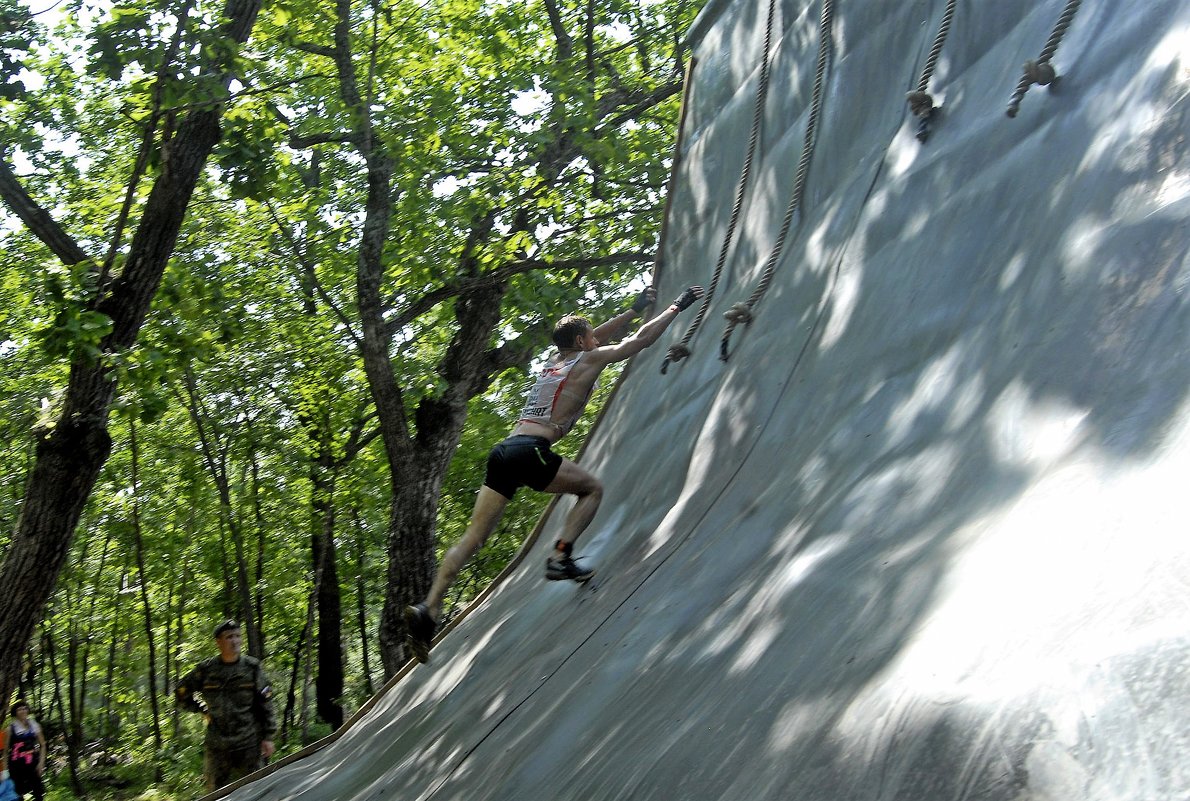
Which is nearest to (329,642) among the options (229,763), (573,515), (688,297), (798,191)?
(229,763)

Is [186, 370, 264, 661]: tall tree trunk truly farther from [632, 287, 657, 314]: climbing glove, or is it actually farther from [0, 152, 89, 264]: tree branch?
[632, 287, 657, 314]: climbing glove

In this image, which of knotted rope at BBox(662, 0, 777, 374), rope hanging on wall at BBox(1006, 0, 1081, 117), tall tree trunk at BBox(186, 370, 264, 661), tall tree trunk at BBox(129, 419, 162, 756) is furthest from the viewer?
tall tree trunk at BBox(129, 419, 162, 756)

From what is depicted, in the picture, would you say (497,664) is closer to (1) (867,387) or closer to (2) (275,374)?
(1) (867,387)

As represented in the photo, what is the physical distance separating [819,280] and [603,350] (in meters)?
1.43

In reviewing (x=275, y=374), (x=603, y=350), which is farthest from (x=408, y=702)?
(x=275, y=374)

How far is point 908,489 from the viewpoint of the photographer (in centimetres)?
304

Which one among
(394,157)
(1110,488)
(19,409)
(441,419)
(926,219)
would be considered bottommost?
(1110,488)

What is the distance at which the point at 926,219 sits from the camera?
13.8 ft

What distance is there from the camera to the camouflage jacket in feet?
28.0

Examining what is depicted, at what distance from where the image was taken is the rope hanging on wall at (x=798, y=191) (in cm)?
561

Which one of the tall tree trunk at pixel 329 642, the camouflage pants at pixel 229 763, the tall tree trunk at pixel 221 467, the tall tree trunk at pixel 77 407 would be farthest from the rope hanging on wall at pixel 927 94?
the tall tree trunk at pixel 329 642

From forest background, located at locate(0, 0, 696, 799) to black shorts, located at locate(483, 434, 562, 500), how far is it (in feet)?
10.4

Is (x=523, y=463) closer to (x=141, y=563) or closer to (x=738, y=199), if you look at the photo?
(x=738, y=199)

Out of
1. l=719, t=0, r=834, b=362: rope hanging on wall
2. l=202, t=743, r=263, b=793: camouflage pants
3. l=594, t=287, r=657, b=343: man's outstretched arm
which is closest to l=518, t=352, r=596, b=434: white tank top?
l=719, t=0, r=834, b=362: rope hanging on wall
